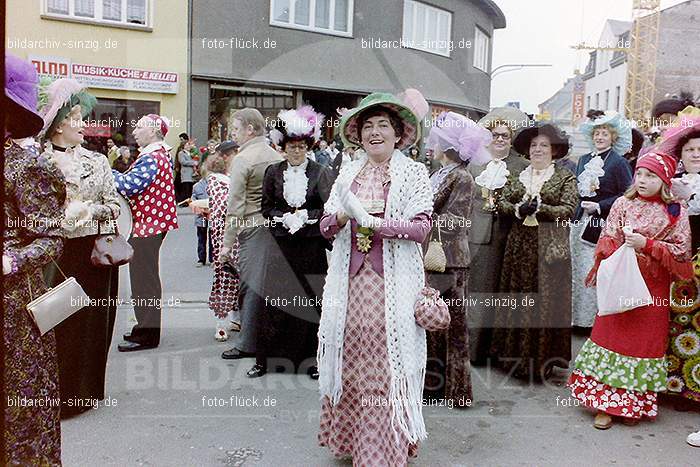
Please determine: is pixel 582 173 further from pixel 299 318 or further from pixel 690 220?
pixel 299 318

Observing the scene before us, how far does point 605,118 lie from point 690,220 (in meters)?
1.48

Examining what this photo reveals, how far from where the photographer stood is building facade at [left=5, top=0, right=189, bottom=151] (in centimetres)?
1334

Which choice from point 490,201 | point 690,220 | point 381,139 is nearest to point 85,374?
point 381,139

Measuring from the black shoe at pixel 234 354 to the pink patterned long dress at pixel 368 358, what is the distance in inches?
82.8

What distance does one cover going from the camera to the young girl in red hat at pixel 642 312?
4082 mm

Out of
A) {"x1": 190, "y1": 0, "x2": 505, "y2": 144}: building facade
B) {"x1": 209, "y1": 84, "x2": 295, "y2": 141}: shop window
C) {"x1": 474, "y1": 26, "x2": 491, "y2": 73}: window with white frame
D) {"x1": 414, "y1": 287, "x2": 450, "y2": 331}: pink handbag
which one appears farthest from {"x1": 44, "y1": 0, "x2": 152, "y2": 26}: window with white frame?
{"x1": 414, "y1": 287, "x2": 450, "y2": 331}: pink handbag

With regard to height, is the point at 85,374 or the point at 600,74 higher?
the point at 600,74

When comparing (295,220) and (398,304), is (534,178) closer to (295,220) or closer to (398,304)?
(295,220)

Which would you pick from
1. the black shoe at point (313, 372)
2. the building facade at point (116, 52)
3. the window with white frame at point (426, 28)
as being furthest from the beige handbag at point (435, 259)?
the window with white frame at point (426, 28)

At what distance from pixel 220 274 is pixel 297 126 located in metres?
1.82

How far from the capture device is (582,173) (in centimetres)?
598

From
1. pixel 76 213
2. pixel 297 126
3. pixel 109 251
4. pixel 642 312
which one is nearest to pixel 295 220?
pixel 297 126

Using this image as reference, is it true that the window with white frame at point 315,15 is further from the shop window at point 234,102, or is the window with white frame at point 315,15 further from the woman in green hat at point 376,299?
the woman in green hat at point 376,299

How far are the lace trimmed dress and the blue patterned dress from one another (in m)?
3.33
